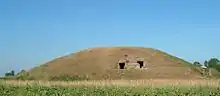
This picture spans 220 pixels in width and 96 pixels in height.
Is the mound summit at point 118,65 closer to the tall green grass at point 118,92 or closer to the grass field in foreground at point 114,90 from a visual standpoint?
the grass field in foreground at point 114,90

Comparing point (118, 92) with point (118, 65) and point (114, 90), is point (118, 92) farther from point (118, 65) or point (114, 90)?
point (118, 65)

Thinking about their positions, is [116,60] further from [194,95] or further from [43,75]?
[194,95]

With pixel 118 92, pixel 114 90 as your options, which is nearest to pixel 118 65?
pixel 114 90

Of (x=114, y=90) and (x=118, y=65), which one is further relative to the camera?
(x=118, y=65)

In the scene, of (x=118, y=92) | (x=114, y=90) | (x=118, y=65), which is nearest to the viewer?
(x=118, y=92)

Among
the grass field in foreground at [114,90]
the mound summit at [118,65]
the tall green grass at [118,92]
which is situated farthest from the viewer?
the mound summit at [118,65]

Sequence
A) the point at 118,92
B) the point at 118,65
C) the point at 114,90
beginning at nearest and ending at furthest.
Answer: the point at 118,92 < the point at 114,90 < the point at 118,65

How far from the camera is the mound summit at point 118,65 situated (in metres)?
54.1

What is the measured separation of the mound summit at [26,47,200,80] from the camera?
54062 millimetres

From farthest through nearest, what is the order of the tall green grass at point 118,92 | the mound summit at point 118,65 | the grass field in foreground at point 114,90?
the mound summit at point 118,65 → the grass field in foreground at point 114,90 → the tall green grass at point 118,92

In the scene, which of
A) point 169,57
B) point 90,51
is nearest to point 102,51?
point 90,51

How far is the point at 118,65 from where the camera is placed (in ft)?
186

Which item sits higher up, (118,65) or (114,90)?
(118,65)

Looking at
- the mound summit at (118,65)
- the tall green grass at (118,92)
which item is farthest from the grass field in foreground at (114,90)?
the mound summit at (118,65)
